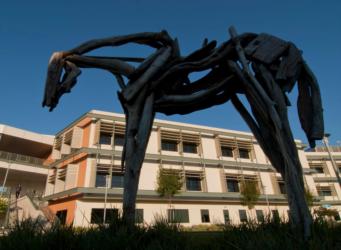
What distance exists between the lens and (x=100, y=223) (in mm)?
3668

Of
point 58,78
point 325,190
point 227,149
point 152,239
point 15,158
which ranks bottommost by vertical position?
point 152,239

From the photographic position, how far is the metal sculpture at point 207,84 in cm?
386

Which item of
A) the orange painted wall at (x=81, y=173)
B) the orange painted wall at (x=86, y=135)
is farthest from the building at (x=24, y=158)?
the orange painted wall at (x=81, y=173)

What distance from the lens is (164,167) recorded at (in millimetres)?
28359

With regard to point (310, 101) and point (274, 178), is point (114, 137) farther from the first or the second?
point (310, 101)

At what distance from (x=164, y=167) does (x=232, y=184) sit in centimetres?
985

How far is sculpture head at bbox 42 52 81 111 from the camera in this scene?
14.6 ft

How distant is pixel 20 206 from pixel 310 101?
29499 millimetres

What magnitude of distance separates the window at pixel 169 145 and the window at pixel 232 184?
307 inches

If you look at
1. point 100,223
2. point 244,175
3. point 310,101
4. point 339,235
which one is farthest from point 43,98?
point 244,175

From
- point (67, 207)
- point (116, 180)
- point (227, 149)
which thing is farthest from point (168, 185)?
point (227, 149)

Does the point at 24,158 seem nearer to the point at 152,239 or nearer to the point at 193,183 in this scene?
the point at 193,183

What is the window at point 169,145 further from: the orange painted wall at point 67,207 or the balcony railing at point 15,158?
the balcony railing at point 15,158

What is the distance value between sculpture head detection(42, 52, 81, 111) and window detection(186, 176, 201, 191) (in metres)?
26.3
